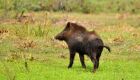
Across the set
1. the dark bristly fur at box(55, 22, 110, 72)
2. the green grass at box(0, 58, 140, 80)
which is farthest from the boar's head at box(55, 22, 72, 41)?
the green grass at box(0, 58, 140, 80)

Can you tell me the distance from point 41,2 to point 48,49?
18.3 meters

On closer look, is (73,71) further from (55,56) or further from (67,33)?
(55,56)

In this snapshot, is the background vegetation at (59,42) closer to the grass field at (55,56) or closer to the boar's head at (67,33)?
the grass field at (55,56)

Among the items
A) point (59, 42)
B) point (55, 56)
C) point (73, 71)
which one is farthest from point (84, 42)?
point (59, 42)

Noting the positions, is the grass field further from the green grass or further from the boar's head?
the boar's head

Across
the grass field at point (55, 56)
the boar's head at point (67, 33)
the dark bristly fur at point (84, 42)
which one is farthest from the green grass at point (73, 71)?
the boar's head at point (67, 33)

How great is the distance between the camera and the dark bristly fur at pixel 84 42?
15641mm

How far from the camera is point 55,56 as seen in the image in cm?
1925

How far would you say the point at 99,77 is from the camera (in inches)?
589

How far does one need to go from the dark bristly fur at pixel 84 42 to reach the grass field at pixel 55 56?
20.5 inches

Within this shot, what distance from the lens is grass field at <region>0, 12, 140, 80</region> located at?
1520 centimetres

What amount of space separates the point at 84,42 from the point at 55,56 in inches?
135

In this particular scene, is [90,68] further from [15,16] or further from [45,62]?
[15,16]

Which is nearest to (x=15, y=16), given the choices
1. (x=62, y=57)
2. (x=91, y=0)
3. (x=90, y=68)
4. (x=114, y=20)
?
(x=114, y=20)
